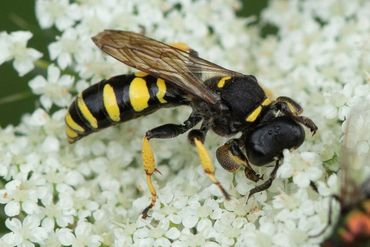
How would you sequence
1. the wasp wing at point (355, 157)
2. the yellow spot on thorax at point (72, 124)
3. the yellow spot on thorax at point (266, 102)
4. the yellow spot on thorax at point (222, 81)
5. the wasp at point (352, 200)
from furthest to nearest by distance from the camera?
the yellow spot on thorax at point (72, 124), the yellow spot on thorax at point (222, 81), the yellow spot on thorax at point (266, 102), the wasp wing at point (355, 157), the wasp at point (352, 200)

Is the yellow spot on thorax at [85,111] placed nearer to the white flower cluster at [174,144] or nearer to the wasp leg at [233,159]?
the white flower cluster at [174,144]

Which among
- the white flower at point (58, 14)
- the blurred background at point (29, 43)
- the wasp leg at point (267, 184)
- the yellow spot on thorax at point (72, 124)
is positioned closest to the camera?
the wasp leg at point (267, 184)

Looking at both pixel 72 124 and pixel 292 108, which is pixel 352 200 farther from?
pixel 72 124

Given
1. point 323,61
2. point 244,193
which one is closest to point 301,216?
point 244,193

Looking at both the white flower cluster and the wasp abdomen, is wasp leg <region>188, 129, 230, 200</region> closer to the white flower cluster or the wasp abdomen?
the white flower cluster

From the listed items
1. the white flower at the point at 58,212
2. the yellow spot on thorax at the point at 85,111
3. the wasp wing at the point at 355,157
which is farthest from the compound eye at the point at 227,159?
the white flower at the point at 58,212

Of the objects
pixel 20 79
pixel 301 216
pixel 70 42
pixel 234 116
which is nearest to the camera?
pixel 301 216

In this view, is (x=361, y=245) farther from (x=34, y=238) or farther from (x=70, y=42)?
(x=70, y=42)

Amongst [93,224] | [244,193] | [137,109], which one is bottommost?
[93,224]
